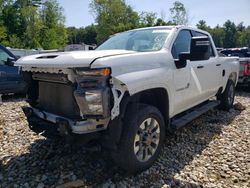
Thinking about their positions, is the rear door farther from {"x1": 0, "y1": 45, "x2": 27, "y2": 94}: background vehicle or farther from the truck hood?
{"x1": 0, "y1": 45, "x2": 27, "y2": 94}: background vehicle

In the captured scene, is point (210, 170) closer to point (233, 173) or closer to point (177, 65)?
point (233, 173)

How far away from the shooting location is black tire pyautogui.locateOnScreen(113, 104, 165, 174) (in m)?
3.02

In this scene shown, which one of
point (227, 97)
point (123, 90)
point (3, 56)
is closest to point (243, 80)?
point (227, 97)

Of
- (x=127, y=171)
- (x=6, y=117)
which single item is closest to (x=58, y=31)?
(x=6, y=117)

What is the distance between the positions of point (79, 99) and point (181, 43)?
2.14 m

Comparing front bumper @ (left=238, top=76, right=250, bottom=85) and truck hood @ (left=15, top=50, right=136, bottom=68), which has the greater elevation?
truck hood @ (left=15, top=50, right=136, bottom=68)

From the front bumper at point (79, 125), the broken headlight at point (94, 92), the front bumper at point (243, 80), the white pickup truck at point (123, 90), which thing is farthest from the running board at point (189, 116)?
the front bumper at point (243, 80)

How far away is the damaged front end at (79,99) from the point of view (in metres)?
2.71

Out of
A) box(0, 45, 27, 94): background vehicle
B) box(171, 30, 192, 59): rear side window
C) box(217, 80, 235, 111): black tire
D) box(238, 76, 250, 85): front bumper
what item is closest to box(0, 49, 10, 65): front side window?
box(0, 45, 27, 94): background vehicle

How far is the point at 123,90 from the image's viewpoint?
112 inches

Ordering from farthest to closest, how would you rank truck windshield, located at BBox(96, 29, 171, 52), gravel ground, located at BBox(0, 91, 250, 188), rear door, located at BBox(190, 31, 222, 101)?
rear door, located at BBox(190, 31, 222, 101) → truck windshield, located at BBox(96, 29, 171, 52) → gravel ground, located at BBox(0, 91, 250, 188)

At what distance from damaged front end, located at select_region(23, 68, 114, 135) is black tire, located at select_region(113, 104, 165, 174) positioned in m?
0.32

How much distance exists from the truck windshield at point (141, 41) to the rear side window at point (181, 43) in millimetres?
192

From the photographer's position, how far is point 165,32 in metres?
4.07
